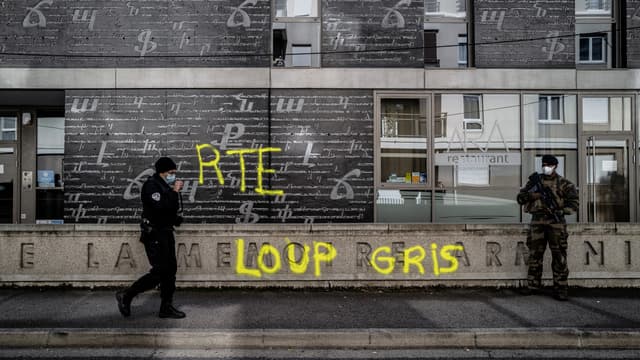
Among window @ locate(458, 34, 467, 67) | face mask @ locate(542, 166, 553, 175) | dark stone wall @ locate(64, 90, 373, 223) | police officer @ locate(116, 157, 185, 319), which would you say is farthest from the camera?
window @ locate(458, 34, 467, 67)

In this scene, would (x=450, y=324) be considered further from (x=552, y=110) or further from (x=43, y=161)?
(x=43, y=161)

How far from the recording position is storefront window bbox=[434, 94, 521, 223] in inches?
401

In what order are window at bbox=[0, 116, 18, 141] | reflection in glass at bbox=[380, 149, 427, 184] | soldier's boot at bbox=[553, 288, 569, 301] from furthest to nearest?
window at bbox=[0, 116, 18, 141]
reflection in glass at bbox=[380, 149, 427, 184]
soldier's boot at bbox=[553, 288, 569, 301]

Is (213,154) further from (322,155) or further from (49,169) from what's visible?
(49,169)

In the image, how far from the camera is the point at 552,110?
10320 mm

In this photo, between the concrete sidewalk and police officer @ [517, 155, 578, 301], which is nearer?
the concrete sidewalk

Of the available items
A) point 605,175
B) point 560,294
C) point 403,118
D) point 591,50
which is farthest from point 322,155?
point 591,50

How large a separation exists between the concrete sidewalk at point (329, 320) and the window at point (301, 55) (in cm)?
473

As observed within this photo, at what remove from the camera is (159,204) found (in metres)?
6.02

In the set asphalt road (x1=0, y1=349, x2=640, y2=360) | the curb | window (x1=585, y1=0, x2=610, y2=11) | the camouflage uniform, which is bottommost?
asphalt road (x1=0, y1=349, x2=640, y2=360)

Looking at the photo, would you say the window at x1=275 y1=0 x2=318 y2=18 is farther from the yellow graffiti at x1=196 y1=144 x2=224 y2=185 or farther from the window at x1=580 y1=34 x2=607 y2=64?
the window at x1=580 y1=34 x2=607 y2=64

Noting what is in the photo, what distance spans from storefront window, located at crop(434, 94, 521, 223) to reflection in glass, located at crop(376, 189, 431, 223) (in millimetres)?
329

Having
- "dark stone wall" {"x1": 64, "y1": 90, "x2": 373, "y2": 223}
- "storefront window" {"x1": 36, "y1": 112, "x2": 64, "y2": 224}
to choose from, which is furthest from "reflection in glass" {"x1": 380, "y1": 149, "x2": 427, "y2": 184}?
"storefront window" {"x1": 36, "y1": 112, "x2": 64, "y2": 224}

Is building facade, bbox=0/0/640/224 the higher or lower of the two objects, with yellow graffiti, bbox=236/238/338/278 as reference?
higher
